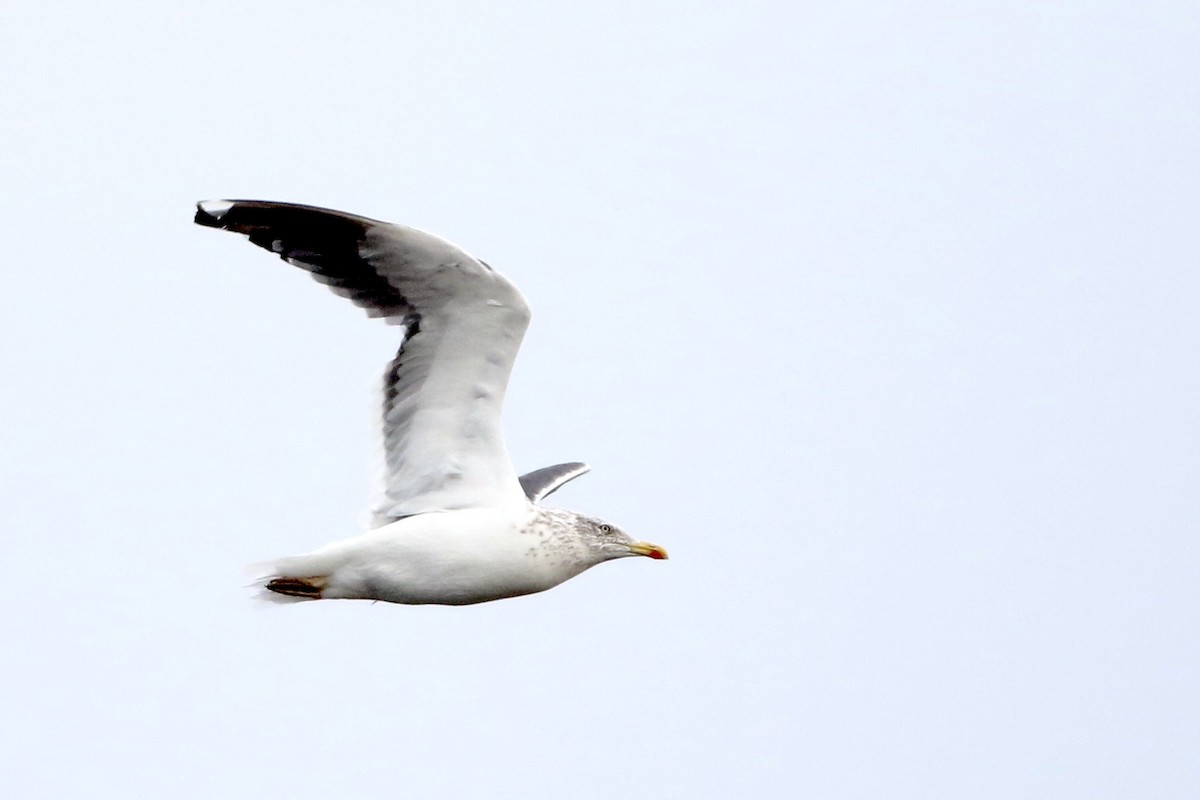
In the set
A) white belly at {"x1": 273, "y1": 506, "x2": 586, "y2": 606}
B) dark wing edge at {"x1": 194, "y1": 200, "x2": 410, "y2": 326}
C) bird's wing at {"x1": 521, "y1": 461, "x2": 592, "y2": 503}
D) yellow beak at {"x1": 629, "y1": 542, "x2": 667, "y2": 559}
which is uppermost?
dark wing edge at {"x1": 194, "y1": 200, "x2": 410, "y2": 326}

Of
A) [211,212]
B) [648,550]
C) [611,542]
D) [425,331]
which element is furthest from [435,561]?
[211,212]

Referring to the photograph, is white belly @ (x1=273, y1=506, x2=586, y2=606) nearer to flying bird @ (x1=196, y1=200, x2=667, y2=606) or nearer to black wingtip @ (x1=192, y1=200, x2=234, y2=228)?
flying bird @ (x1=196, y1=200, x2=667, y2=606)

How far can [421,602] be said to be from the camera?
40.7 ft

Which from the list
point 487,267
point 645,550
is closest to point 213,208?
point 487,267

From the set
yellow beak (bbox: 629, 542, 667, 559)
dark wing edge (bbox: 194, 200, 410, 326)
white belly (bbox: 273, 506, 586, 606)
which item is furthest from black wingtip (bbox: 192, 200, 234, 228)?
yellow beak (bbox: 629, 542, 667, 559)

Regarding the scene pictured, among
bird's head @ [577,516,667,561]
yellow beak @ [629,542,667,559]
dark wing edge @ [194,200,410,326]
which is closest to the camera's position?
dark wing edge @ [194,200,410,326]

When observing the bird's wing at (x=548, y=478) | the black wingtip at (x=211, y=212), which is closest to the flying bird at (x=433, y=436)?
the black wingtip at (x=211, y=212)

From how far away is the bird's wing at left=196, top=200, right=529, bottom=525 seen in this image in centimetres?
1190

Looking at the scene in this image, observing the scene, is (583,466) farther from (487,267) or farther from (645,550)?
(487,267)

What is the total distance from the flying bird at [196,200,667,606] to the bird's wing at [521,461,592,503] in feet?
6.54

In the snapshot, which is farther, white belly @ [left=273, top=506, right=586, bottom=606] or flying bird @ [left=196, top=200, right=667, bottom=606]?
white belly @ [left=273, top=506, right=586, bottom=606]

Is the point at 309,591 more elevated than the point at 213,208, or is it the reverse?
the point at 213,208

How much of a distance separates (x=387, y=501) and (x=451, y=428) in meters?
0.57

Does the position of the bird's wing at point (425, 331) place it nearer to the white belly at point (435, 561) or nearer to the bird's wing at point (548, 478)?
the white belly at point (435, 561)
